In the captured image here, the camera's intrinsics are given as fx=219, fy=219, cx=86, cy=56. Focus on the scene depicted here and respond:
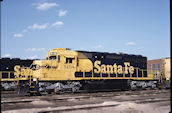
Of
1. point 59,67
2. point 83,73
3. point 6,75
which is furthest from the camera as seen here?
point 6,75

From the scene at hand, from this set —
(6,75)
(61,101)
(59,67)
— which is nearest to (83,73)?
(59,67)

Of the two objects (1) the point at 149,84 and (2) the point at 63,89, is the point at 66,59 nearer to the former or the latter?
(2) the point at 63,89

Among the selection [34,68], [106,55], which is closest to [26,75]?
[34,68]

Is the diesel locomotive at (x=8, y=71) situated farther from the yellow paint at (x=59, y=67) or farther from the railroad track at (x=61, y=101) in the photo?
the railroad track at (x=61, y=101)

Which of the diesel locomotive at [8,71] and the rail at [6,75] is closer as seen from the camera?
the diesel locomotive at [8,71]

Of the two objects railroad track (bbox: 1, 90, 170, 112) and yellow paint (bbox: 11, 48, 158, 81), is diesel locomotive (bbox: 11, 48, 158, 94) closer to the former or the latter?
yellow paint (bbox: 11, 48, 158, 81)

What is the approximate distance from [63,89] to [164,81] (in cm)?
1096

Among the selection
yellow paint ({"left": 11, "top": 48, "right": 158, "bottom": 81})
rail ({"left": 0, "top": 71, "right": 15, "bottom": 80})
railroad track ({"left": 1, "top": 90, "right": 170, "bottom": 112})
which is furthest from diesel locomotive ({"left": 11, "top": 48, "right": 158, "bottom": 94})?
rail ({"left": 0, "top": 71, "right": 15, "bottom": 80})

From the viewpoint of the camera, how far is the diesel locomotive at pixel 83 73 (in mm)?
16219

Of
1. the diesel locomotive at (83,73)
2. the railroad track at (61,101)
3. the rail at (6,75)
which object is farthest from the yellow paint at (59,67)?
the rail at (6,75)

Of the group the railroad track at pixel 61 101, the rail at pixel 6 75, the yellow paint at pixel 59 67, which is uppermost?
the yellow paint at pixel 59 67

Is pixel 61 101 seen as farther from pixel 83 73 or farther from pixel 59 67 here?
pixel 83 73

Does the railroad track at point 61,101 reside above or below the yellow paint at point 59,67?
below

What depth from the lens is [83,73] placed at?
58.7ft
